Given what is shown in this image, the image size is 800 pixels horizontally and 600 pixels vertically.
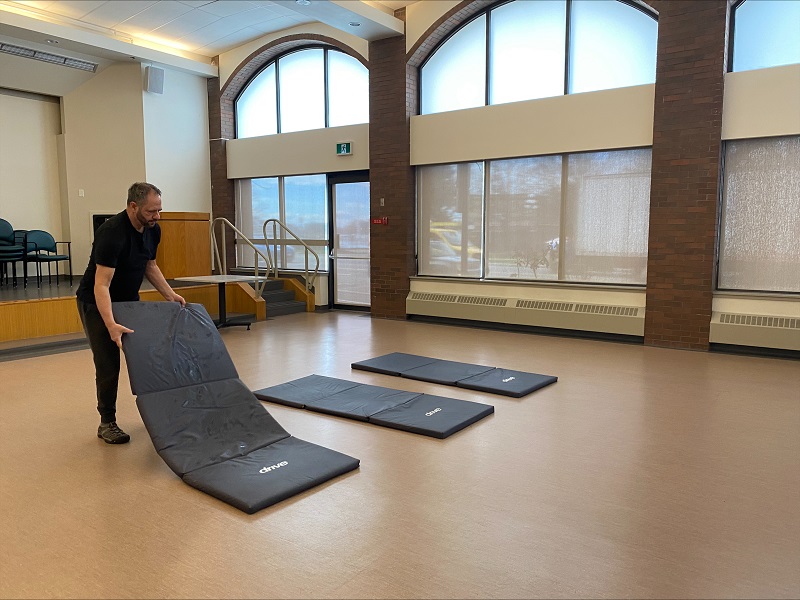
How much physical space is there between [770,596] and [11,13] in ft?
32.2

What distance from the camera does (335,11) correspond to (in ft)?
25.7

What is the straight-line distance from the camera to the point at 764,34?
656cm

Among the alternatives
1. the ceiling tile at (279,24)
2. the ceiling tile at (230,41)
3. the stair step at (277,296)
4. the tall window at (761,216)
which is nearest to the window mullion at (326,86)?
the ceiling tile at (279,24)

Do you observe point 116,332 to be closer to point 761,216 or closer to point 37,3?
point 761,216

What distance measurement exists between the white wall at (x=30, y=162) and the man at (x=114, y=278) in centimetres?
771

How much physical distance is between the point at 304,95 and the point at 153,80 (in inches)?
95.1

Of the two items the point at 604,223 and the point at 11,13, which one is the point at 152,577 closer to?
the point at 604,223

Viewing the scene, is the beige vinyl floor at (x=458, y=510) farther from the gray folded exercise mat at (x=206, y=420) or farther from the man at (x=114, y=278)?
the man at (x=114, y=278)

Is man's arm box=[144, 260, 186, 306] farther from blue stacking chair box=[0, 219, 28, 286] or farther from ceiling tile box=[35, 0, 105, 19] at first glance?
ceiling tile box=[35, 0, 105, 19]

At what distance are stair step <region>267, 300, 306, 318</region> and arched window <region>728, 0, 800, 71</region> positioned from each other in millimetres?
6661

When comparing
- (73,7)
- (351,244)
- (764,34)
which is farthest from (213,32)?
(764,34)

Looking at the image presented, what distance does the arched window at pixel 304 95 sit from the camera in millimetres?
9844

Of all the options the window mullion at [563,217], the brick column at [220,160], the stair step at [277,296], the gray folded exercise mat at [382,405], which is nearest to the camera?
the gray folded exercise mat at [382,405]

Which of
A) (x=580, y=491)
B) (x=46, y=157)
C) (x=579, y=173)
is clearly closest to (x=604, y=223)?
(x=579, y=173)
